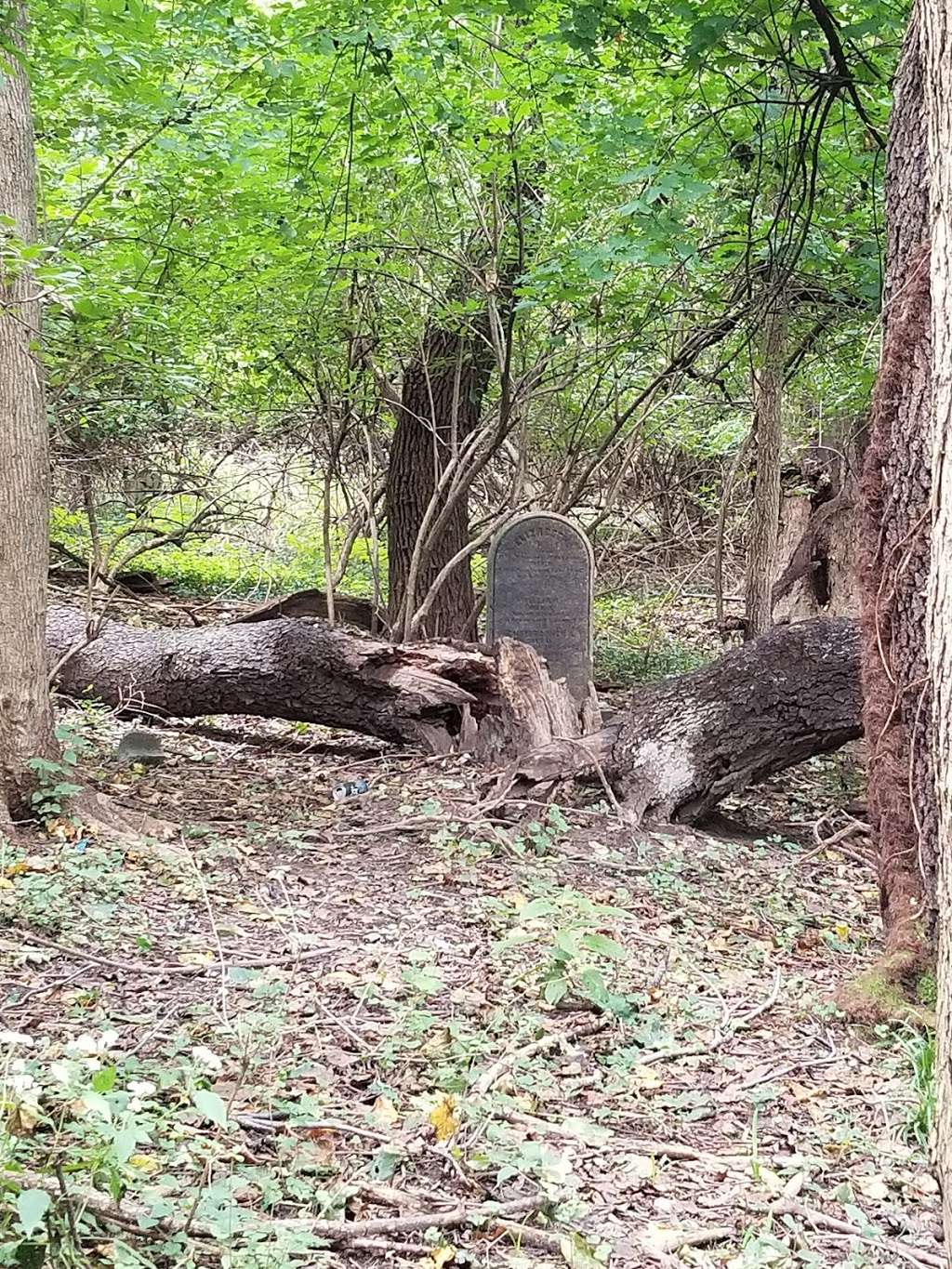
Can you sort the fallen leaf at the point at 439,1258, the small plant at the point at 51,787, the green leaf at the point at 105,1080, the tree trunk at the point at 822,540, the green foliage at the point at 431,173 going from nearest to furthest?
the fallen leaf at the point at 439,1258 < the green leaf at the point at 105,1080 < the small plant at the point at 51,787 < the green foliage at the point at 431,173 < the tree trunk at the point at 822,540

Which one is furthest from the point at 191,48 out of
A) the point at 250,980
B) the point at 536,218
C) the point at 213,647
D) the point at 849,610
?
the point at 849,610

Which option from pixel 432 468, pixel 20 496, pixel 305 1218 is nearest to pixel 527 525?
pixel 432 468

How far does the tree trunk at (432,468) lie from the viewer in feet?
28.3

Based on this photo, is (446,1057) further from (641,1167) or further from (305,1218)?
(305,1218)

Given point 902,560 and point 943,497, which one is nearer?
point 943,497

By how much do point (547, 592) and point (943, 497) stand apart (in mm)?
5020

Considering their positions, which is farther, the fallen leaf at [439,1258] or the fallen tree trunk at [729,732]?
the fallen tree trunk at [729,732]

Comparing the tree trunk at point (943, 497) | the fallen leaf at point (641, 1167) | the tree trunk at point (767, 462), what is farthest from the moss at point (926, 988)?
the tree trunk at point (767, 462)

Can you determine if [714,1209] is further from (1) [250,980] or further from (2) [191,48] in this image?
(2) [191,48]

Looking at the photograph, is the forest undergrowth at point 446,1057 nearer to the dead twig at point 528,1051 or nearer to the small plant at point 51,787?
the dead twig at point 528,1051

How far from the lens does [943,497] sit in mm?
2285

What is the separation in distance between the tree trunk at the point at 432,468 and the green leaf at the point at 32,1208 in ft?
22.7

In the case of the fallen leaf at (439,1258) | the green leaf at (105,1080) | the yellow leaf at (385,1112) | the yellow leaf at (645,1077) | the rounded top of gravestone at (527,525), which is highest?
the rounded top of gravestone at (527,525)

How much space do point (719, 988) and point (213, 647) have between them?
4.72 metres
